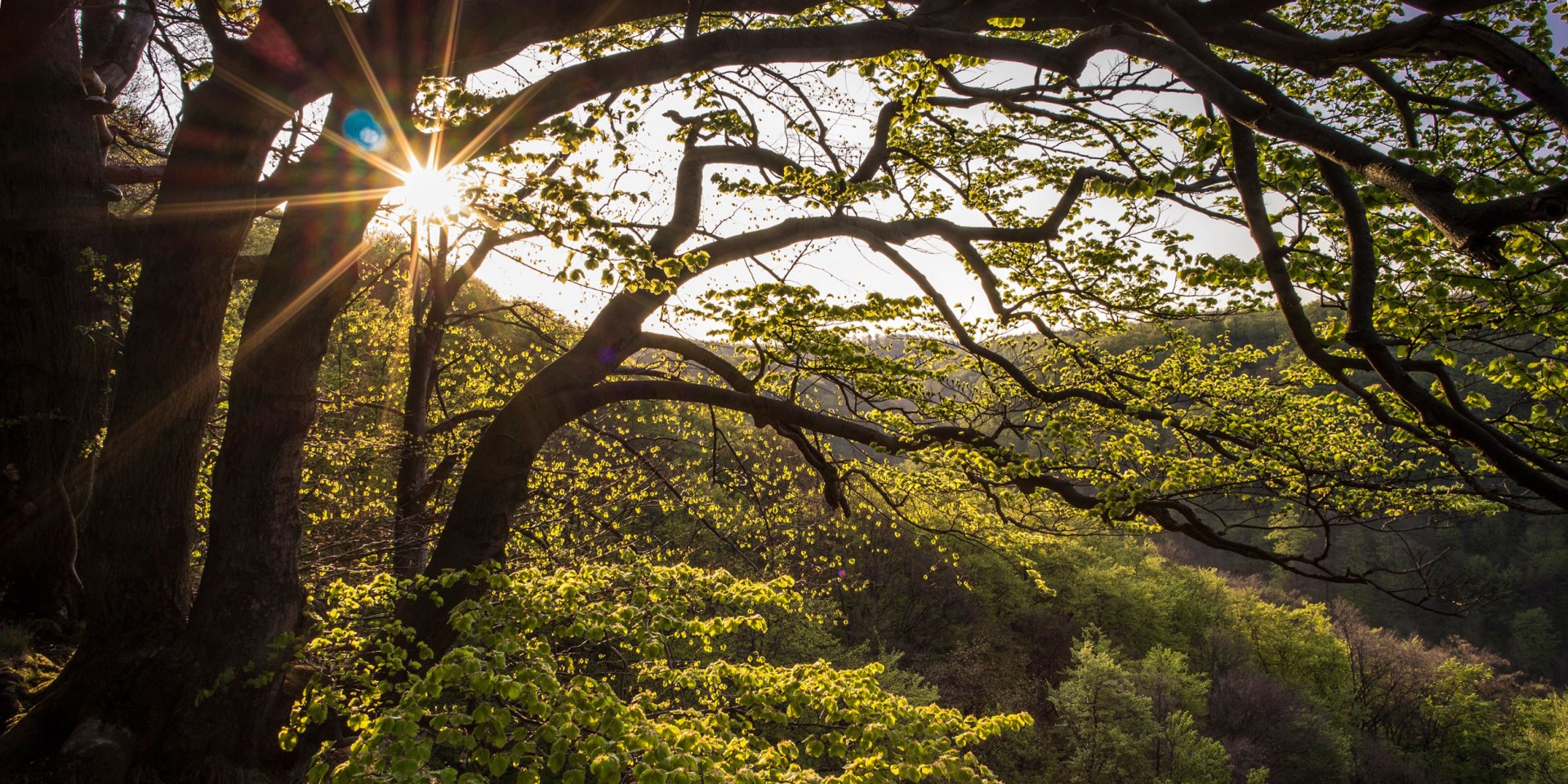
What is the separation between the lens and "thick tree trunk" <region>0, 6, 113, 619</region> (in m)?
4.31

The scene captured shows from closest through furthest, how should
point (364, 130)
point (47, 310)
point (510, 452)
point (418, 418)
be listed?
point (364, 130)
point (47, 310)
point (510, 452)
point (418, 418)

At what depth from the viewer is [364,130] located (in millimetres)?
3596

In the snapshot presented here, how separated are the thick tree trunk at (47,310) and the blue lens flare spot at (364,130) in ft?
8.02

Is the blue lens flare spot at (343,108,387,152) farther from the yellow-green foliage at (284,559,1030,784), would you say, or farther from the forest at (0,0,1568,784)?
the yellow-green foliage at (284,559,1030,784)

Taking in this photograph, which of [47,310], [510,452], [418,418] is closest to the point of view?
[47,310]

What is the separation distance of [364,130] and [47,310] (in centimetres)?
273

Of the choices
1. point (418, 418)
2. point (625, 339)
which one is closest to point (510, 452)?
point (625, 339)

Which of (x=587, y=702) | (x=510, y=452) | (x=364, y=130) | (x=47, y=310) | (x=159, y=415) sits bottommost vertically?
(x=587, y=702)

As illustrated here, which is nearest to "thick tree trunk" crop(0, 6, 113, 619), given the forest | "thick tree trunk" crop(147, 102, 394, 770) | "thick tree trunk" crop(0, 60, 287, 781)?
the forest

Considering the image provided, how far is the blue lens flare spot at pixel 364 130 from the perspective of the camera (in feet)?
11.6

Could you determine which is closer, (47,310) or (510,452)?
(47,310)

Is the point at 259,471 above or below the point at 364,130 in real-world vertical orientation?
below

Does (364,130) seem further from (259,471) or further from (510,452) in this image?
(510,452)

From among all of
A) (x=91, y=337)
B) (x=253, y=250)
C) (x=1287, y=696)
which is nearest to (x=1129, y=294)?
(x=91, y=337)
